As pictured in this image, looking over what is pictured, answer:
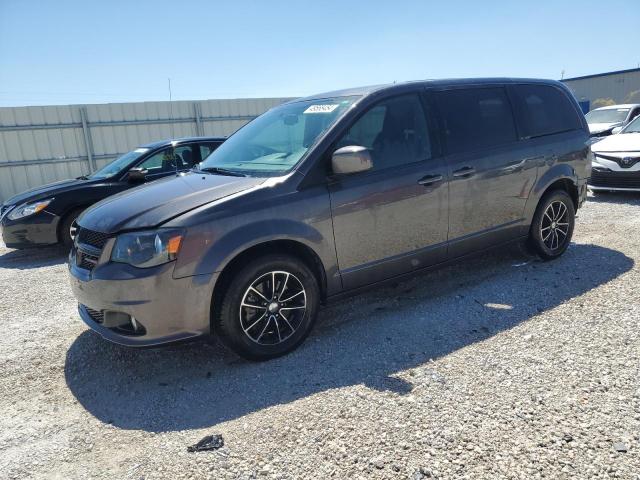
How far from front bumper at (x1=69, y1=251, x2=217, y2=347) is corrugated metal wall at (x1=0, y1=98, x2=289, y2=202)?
38.4 ft

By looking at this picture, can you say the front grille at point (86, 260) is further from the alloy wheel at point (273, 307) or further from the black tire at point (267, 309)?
the alloy wheel at point (273, 307)

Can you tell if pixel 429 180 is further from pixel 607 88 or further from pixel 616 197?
pixel 607 88

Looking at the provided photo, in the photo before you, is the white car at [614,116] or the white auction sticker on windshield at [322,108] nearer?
the white auction sticker on windshield at [322,108]

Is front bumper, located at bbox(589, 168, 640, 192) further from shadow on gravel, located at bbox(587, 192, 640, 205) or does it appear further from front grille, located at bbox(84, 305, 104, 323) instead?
front grille, located at bbox(84, 305, 104, 323)

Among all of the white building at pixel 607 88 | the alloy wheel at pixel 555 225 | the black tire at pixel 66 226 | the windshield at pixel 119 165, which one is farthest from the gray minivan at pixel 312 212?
the white building at pixel 607 88

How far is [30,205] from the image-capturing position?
691 centimetres

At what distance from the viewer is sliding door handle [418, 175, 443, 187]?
406 centimetres

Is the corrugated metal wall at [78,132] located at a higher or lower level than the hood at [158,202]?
higher

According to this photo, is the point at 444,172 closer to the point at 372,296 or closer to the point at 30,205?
the point at 372,296

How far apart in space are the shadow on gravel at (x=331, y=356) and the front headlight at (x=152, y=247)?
2.91 feet

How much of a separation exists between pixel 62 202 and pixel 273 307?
16.2ft

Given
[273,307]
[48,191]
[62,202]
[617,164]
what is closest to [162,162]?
[62,202]

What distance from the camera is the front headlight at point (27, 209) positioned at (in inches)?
270

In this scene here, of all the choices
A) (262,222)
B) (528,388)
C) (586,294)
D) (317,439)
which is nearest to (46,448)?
(317,439)
